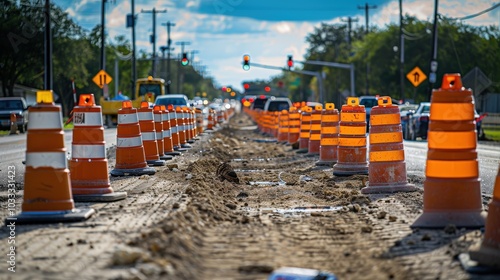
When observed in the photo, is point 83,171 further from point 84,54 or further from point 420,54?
point 420,54

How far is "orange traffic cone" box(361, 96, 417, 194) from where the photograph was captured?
486 inches

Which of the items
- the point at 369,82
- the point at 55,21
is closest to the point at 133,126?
the point at 55,21

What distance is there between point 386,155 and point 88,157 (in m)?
3.93

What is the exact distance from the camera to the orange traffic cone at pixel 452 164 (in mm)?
8898

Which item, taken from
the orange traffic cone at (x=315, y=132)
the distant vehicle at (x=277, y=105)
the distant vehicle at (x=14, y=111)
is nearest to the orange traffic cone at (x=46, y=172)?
the orange traffic cone at (x=315, y=132)

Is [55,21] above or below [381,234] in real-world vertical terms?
above

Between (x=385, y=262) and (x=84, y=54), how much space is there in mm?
64407

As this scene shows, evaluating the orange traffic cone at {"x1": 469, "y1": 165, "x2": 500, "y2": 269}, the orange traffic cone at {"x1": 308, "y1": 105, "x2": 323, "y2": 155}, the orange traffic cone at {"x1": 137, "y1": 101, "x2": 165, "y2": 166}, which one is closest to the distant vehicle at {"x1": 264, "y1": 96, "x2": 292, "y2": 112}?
the orange traffic cone at {"x1": 308, "y1": 105, "x2": 323, "y2": 155}

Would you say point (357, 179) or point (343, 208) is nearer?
point (343, 208)

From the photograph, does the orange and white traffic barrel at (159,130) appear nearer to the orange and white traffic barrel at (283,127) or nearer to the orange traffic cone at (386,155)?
the orange traffic cone at (386,155)

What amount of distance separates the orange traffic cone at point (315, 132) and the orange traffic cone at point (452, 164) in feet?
39.3

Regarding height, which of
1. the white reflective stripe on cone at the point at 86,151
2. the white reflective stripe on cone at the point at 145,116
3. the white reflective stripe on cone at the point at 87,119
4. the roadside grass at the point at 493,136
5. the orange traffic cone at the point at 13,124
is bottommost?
the roadside grass at the point at 493,136

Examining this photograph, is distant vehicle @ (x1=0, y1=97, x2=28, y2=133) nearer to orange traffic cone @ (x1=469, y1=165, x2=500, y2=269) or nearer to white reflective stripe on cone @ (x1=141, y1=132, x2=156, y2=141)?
white reflective stripe on cone @ (x1=141, y1=132, x2=156, y2=141)

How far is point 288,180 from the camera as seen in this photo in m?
15.3
